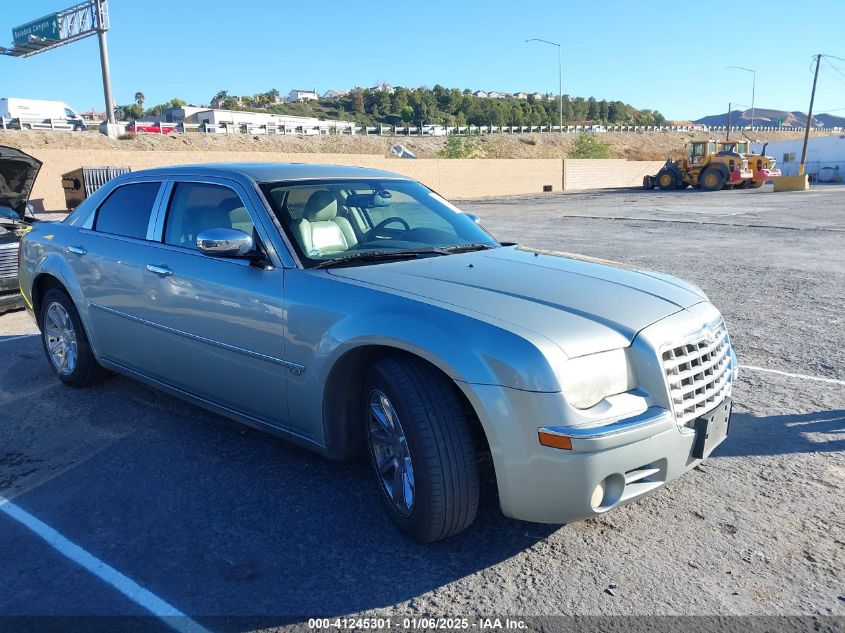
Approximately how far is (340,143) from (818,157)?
41256 millimetres

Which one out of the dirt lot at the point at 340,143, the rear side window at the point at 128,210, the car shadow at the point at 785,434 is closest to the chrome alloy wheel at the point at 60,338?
the rear side window at the point at 128,210

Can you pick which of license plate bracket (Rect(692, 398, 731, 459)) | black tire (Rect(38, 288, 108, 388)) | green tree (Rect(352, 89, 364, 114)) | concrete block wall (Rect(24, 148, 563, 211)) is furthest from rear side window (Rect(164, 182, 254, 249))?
green tree (Rect(352, 89, 364, 114))

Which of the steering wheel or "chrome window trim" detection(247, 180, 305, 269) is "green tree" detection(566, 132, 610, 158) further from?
"chrome window trim" detection(247, 180, 305, 269)

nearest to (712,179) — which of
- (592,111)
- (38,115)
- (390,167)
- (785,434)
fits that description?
(390,167)

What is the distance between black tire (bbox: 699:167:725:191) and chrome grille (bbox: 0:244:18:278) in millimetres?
34358

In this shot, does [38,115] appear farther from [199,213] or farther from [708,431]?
[708,431]

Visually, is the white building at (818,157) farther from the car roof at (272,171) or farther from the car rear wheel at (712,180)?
the car roof at (272,171)

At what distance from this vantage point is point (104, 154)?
27.4m

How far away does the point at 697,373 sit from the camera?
3.07 meters

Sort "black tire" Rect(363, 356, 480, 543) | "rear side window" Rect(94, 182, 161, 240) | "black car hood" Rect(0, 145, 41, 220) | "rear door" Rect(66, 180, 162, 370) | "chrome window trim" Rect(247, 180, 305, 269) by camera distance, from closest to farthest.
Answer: "black tire" Rect(363, 356, 480, 543) < "chrome window trim" Rect(247, 180, 305, 269) < "rear door" Rect(66, 180, 162, 370) < "rear side window" Rect(94, 182, 161, 240) < "black car hood" Rect(0, 145, 41, 220)

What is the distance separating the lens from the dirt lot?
1642 inches

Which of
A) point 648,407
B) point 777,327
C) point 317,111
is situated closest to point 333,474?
point 648,407

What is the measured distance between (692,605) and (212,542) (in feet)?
6.72

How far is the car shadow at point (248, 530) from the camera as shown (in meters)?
2.85
